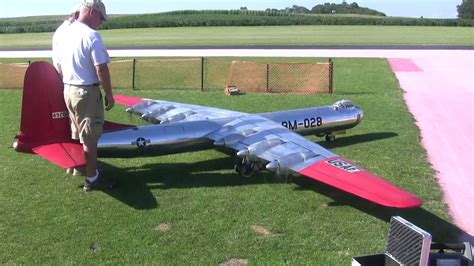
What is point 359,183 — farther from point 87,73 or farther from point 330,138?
point 330,138

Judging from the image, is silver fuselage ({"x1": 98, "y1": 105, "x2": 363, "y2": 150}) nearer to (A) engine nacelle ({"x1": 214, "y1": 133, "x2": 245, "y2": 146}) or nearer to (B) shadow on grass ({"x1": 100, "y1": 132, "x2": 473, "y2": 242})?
(B) shadow on grass ({"x1": 100, "y1": 132, "x2": 473, "y2": 242})

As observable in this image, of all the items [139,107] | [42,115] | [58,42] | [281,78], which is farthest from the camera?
[281,78]

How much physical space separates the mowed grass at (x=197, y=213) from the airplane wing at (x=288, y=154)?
469 mm

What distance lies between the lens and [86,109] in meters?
6.98

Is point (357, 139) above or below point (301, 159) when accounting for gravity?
below

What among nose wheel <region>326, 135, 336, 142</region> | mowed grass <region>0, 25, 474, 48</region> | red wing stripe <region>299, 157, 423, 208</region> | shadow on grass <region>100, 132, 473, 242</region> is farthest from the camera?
mowed grass <region>0, 25, 474, 48</region>

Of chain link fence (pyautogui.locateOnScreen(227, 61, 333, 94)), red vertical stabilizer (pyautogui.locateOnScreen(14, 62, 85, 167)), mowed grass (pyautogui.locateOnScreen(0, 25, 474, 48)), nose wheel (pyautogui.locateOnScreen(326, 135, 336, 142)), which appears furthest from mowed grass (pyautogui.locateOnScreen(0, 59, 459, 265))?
mowed grass (pyautogui.locateOnScreen(0, 25, 474, 48))

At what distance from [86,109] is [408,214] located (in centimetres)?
445

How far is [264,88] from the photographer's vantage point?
57.4ft

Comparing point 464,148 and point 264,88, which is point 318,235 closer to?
point 464,148

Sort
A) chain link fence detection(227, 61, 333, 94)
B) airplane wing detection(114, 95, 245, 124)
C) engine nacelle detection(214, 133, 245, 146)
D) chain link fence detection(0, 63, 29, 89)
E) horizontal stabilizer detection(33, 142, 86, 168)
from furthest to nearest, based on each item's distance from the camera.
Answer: chain link fence detection(0, 63, 29, 89) → chain link fence detection(227, 61, 333, 94) → airplane wing detection(114, 95, 245, 124) → engine nacelle detection(214, 133, 245, 146) → horizontal stabilizer detection(33, 142, 86, 168)

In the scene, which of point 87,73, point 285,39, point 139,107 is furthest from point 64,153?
point 285,39

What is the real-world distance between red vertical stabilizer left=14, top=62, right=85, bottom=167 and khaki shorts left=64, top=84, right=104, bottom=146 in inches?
17.8

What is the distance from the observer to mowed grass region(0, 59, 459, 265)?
5734 millimetres
